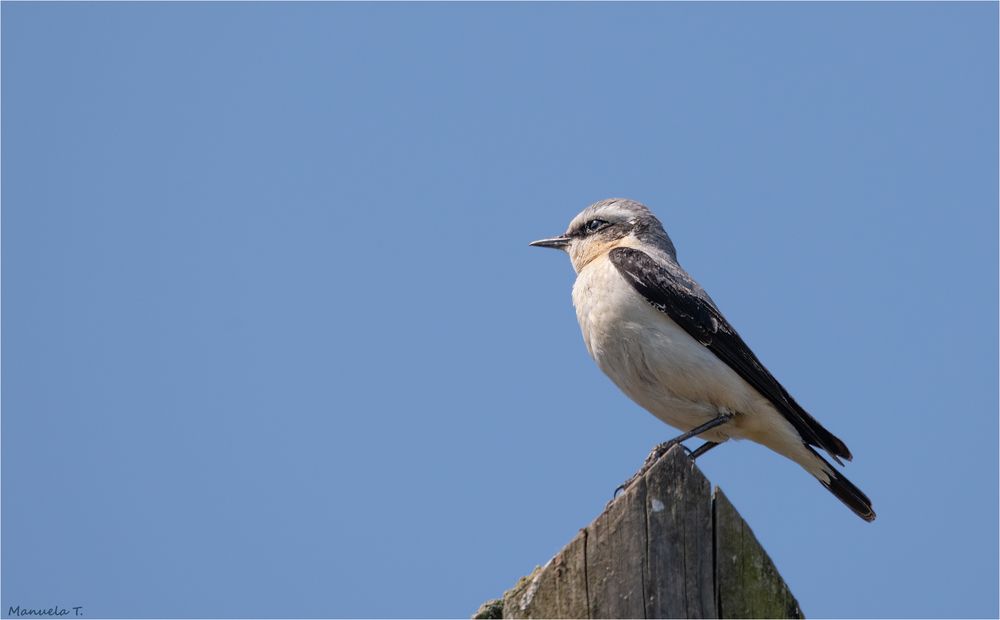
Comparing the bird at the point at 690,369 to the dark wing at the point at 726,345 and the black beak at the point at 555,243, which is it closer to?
the dark wing at the point at 726,345

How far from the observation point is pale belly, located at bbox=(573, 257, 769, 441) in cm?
791

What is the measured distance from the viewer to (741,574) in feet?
14.9

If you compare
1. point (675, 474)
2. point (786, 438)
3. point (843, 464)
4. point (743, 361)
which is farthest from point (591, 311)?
point (675, 474)

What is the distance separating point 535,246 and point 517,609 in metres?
6.32

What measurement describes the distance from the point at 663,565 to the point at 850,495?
439 centimetres

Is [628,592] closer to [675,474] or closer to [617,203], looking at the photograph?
[675,474]

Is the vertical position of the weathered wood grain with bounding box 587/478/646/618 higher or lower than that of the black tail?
lower

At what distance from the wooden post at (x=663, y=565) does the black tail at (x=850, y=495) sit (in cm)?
388

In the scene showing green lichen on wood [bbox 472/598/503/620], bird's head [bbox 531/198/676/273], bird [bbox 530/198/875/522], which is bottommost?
green lichen on wood [bbox 472/598/503/620]

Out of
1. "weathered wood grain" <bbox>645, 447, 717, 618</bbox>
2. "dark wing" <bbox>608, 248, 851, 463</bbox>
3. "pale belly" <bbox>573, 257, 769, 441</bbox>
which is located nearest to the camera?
"weathered wood grain" <bbox>645, 447, 717, 618</bbox>

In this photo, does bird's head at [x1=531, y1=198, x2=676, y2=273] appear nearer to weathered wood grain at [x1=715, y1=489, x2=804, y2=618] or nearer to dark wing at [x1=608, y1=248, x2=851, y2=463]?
dark wing at [x1=608, y1=248, x2=851, y2=463]

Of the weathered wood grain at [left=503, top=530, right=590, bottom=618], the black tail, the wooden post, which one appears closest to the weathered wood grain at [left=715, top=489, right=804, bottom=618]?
the wooden post

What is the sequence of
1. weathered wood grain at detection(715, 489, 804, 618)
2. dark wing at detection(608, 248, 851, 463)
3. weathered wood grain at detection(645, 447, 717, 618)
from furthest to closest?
dark wing at detection(608, 248, 851, 463) < weathered wood grain at detection(715, 489, 804, 618) < weathered wood grain at detection(645, 447, 717, 618)

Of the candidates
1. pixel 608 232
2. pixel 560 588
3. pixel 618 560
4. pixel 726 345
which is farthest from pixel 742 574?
pixel 608 232
